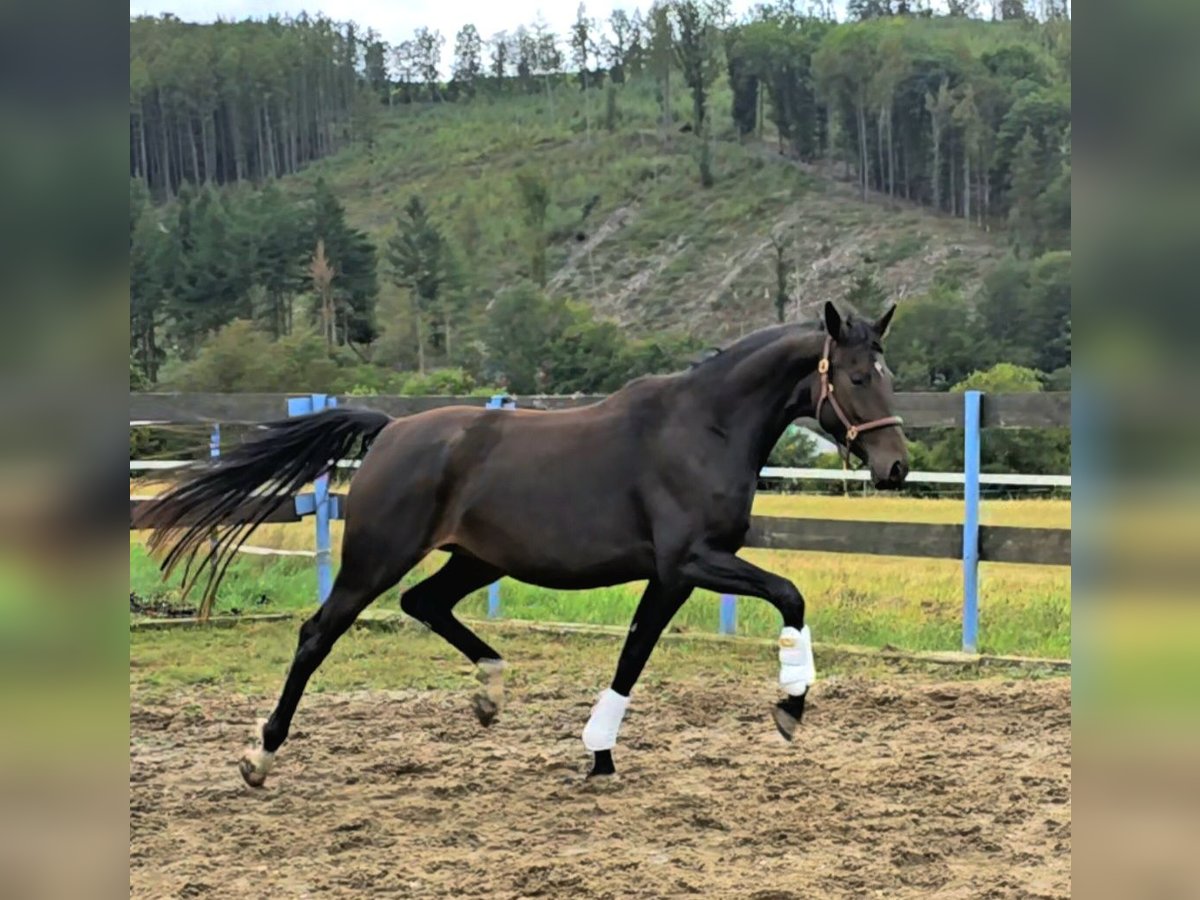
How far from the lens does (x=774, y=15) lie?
9881 cm

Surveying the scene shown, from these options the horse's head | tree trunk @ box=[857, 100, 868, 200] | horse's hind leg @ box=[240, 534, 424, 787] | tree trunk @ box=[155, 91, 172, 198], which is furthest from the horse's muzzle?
tree trunk @ box=[155, 91, 172, 198]

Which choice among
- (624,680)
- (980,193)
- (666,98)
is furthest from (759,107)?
(624,680)

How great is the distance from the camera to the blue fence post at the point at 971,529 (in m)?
6.50

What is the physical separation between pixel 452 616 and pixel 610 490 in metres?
1.06

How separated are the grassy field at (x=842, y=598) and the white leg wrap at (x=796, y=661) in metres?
2.94

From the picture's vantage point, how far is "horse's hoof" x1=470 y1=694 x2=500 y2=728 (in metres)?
4.98

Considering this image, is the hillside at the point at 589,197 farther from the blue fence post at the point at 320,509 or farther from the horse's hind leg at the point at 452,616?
the horse's hind leg at the point at 452,616

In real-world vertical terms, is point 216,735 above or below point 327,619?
below

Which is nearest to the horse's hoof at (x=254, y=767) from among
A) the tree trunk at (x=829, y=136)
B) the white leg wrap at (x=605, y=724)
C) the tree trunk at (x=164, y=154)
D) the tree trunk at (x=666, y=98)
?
the white leg wrap at (x=605, y=724)
